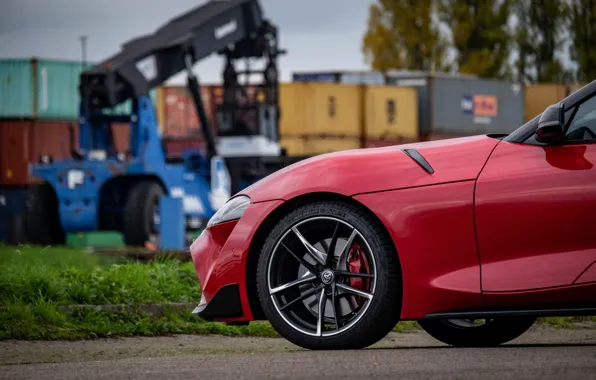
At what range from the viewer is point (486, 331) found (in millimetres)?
6789

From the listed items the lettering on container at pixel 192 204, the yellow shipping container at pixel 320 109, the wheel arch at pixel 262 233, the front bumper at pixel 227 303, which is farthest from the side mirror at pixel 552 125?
the yellow shipping container at pixel 320 109

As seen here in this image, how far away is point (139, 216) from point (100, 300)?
12.1m

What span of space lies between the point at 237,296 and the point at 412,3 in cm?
4883

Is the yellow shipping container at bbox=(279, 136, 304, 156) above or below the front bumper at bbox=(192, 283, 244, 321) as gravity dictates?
above

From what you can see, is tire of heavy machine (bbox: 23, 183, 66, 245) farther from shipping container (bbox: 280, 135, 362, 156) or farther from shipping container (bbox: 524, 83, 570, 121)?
shipping container (bbox: 524, 83, 570, 121)

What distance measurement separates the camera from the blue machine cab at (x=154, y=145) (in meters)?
21.5

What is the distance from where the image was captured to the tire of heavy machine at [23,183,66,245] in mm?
21969

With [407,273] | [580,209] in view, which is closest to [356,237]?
[407,273]

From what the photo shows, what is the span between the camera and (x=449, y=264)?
5.90 metres

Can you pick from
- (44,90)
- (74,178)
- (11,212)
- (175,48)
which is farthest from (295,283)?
(44,90)

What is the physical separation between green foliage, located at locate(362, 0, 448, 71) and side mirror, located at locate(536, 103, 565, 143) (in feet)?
157

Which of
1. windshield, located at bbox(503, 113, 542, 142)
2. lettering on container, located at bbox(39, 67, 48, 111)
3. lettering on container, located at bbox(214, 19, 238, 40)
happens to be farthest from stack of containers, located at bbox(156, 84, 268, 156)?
windshield, located at bbox(503, 113, 542, 142)

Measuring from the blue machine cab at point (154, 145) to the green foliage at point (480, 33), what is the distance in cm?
2832

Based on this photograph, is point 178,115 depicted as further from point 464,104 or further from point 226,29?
point 464,104
